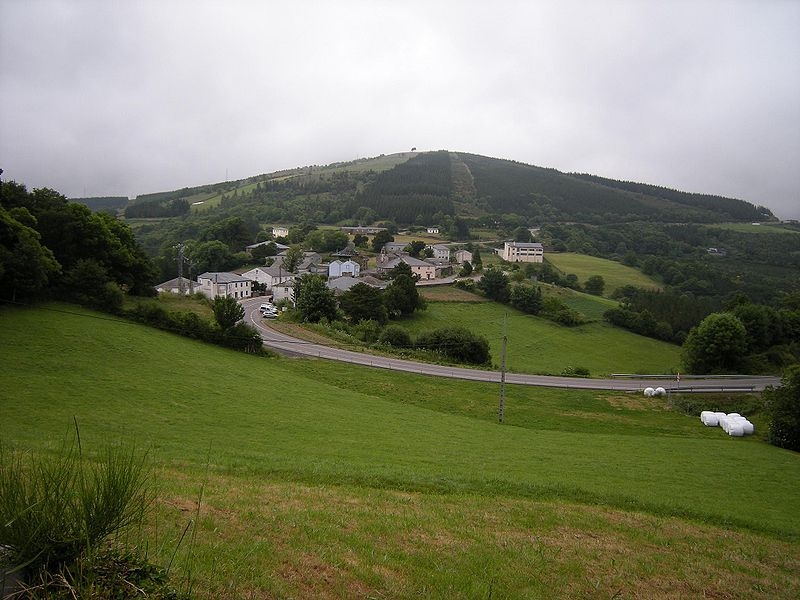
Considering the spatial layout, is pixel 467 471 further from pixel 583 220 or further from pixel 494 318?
pixel 583 220

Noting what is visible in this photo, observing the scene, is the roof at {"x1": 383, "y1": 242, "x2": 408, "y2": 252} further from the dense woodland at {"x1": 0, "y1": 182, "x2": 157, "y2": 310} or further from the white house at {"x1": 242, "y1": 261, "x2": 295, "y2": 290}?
the dense woodland at {"x1": 0, "y1": 182, "x2": 157, "y2": 310}

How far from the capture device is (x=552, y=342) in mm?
66250

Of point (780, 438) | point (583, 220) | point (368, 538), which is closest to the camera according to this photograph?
point (368, 538)

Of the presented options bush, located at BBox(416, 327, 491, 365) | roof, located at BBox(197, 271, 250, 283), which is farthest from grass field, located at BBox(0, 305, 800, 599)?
roof, located at BBox(197, 271, 250, 283)

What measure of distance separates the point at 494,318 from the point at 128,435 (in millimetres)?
59128

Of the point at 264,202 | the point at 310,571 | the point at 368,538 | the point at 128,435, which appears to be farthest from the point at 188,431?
the point at 264,202

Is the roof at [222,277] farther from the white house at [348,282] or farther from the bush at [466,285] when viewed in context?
the bush at [466,285]

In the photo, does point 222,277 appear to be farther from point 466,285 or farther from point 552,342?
point 552,342

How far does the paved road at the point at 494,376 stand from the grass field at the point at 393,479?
19.1ft

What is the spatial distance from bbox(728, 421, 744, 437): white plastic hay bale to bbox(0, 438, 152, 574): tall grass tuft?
37.3 metres

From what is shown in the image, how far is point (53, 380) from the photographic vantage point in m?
22.6

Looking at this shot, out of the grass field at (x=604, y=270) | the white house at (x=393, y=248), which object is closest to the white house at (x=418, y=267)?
the white house at (x=393, y=248)

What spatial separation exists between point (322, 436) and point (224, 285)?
62044 mm

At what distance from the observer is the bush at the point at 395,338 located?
52156 millimetres
